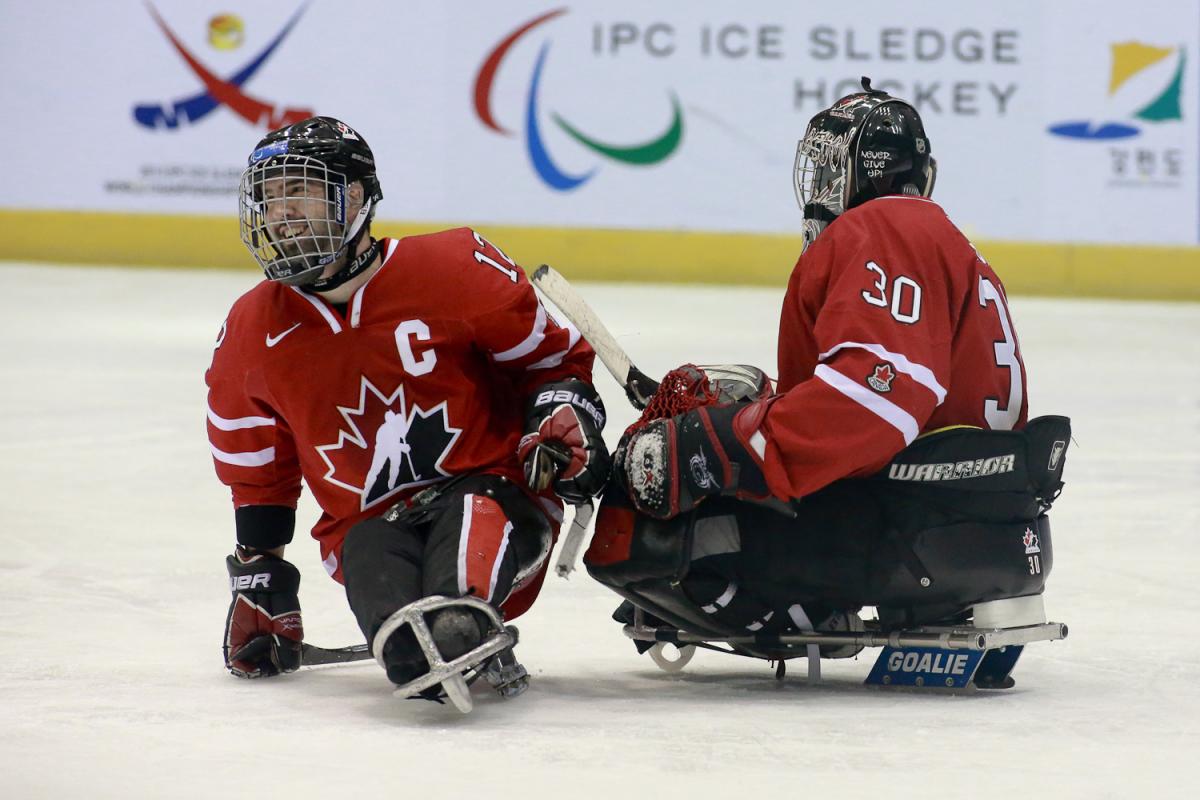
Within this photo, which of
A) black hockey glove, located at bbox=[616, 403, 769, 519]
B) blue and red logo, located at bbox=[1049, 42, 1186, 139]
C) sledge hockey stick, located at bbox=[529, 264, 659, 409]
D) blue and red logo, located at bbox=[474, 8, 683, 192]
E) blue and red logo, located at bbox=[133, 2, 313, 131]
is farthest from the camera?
blue and red logo, located at bbox=[133, 2, 313, 131]

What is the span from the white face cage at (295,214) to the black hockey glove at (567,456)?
0.40 m

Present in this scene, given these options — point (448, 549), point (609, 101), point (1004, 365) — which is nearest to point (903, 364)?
point (1004, 365)

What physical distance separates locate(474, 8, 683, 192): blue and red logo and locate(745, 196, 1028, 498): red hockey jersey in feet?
25.3

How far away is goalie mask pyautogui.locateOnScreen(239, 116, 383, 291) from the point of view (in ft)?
9.27

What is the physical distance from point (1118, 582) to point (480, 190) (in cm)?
714

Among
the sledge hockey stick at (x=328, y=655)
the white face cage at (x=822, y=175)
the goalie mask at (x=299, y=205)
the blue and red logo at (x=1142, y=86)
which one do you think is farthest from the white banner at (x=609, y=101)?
the goalie mask at (x=299, y=205)

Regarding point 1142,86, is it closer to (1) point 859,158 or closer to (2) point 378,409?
(1) point 859,158

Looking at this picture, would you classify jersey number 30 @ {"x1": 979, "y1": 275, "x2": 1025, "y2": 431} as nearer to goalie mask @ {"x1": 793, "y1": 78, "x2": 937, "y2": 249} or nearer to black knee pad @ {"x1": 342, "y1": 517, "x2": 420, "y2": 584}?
goalie mask @ {"x1": 793, "y1": 78, "x2": 937, "y2": 249}

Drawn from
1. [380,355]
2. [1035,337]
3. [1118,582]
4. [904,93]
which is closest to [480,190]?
[904,93]

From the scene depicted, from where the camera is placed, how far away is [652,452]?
109 inches

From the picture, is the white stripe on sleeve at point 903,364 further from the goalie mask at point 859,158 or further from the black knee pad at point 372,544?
the black knee pad at point 372,544

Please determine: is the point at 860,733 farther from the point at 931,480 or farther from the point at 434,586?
the point at 434,586

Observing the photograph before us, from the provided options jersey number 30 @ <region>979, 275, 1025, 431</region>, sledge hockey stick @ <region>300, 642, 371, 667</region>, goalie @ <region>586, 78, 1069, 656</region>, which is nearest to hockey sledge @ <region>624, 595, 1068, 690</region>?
goalie @ <region>586, 78, 1069, 656</region>

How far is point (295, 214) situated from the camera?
2844mm
